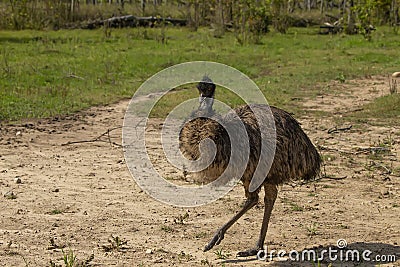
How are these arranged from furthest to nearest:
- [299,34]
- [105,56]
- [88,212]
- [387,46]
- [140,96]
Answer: [299,34], [387,46], [105,56], [140,96], [88,212]

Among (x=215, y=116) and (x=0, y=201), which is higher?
(x=215, y=116)

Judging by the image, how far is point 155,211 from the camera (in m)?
5.33

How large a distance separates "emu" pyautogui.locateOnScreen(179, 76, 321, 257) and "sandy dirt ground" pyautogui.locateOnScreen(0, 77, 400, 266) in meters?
0.36

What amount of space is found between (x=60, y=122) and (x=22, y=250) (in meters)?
4.48

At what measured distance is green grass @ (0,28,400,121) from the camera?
408 inches

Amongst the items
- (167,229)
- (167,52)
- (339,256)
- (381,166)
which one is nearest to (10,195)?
(167,229)

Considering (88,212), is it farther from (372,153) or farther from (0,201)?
(372,153)

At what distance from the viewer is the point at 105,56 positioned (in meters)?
15.6

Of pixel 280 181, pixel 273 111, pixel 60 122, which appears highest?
pixel 273 111

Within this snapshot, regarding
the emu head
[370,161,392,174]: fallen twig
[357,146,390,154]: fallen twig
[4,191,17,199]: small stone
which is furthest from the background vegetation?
the emu head

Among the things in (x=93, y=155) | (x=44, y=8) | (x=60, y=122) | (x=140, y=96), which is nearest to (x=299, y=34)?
(x=44, y=8)

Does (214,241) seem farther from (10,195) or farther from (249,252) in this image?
(10,195)

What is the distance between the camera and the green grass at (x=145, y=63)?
1037cm

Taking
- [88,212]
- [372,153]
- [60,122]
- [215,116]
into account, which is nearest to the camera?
[215,116]
